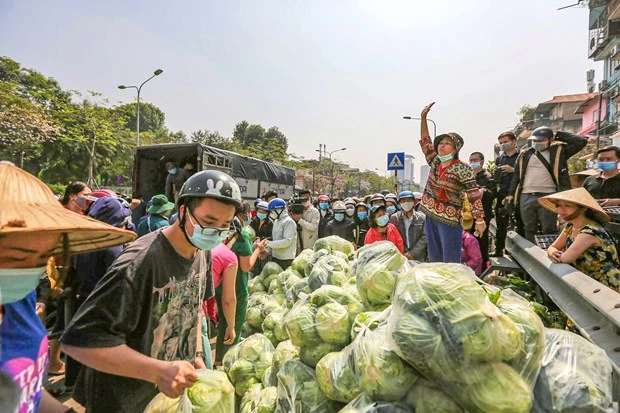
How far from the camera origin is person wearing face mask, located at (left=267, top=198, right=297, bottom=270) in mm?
5805

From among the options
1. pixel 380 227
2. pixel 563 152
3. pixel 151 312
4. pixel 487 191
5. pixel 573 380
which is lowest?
pixel 573 380

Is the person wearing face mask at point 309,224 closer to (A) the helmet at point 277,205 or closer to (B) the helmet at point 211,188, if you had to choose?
(A) the helmet at point 277,205

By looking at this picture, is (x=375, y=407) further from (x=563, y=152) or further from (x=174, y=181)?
(x=174, y=181)

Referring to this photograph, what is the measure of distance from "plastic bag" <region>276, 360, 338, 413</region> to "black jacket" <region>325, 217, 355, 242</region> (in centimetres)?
540

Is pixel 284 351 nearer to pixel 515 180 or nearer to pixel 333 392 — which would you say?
pixel 333 392

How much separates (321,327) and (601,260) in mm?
2235

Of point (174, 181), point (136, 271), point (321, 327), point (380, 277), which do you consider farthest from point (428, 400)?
point (174, 181)

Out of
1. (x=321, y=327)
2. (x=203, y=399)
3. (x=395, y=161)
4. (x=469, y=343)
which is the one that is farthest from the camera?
(x=395, y=161)

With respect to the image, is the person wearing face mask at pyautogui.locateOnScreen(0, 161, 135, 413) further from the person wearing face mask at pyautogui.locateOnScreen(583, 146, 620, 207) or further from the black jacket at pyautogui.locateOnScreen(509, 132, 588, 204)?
the person wearing face mask at pyautogui.locateOnScreen(583, 146, 620, 207)

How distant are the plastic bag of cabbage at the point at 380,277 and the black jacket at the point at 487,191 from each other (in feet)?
13.8

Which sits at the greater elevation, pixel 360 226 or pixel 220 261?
pixel 360 226

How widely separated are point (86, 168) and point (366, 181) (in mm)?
53243

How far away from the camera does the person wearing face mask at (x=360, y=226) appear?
7723 mm

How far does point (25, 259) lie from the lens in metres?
1.06
